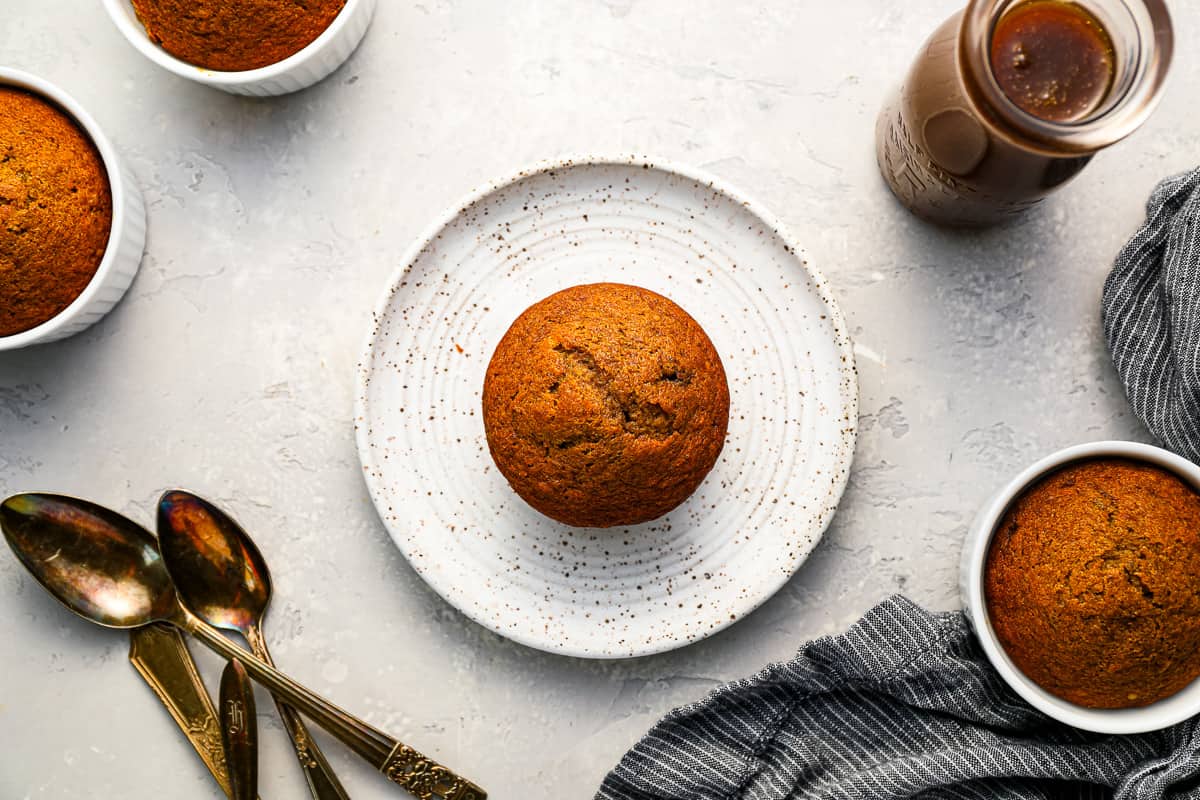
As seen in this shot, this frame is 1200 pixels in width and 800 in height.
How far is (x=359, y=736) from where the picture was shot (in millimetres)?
1679

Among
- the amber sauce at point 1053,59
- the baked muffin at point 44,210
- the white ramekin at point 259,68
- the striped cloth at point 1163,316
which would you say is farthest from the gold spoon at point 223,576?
the striped cloth at point 1163,316

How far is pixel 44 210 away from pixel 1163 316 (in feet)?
6.05

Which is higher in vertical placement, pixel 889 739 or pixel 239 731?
pixel 889 739

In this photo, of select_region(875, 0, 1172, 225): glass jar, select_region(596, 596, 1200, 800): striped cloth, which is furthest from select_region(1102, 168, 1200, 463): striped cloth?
select_region(596, 596, 1200, 800): striped cloth

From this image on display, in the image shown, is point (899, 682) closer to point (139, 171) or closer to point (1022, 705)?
point (1022, 705)

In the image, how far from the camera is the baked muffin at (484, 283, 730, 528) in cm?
144

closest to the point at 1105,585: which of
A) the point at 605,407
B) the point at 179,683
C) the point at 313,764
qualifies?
the point at 605,407

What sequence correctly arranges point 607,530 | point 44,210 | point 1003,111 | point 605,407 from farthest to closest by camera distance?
point 607,530 → point 44,210 → point 605,407 → point 1003,111

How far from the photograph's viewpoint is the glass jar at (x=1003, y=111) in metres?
1.32

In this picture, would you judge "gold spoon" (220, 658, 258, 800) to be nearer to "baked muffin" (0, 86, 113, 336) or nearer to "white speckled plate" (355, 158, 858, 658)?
"white speckled plate" (355, 158, 858, 658)

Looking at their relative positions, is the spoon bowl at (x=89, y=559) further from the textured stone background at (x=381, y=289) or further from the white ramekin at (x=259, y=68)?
the white ramekin at (x=259, y=68)

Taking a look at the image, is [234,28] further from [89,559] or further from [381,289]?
[89,559]

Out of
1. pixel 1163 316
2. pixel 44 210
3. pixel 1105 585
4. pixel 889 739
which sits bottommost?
pixel 889 739

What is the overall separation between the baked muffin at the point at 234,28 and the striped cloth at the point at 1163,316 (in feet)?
4.62
